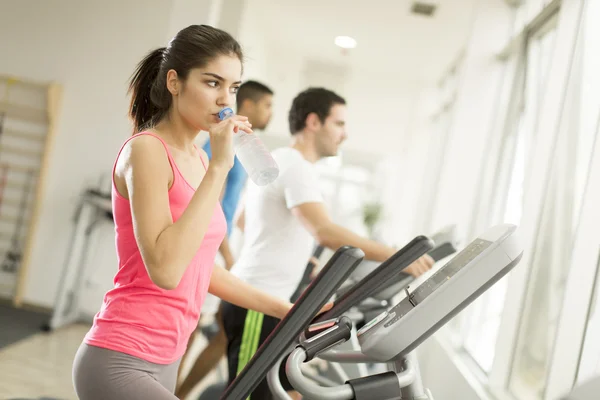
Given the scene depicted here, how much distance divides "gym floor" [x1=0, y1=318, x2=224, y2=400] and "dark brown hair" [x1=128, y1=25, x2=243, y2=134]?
2.16 metres

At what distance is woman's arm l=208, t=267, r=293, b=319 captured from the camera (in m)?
1.48

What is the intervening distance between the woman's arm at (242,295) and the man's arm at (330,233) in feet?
1.81

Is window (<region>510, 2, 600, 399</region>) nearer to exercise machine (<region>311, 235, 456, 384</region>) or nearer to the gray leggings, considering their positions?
exercise machine (<region>311, 235, 456, 384</region>)

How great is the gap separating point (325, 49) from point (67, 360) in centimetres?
502

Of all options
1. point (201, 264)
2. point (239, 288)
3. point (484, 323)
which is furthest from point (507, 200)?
point (201, 264)

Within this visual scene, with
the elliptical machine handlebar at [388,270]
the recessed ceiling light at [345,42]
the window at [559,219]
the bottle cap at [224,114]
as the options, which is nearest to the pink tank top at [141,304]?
the bottle cap at [224,114]

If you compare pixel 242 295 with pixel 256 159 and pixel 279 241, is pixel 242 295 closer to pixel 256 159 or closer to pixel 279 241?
pixel 256 159

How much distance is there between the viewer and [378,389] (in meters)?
1.10

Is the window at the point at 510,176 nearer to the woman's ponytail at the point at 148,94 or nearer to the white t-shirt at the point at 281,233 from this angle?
the white t-shirt at the point at 281,233

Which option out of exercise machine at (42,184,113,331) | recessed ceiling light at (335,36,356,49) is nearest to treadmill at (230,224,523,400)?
exercise machine at (42,184,113,331)

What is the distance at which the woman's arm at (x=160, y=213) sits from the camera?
1.12 meters

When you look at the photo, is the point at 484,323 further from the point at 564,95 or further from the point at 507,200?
the point at 564,95

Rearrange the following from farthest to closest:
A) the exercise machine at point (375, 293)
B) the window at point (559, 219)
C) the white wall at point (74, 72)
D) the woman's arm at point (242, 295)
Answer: the white wall at point (74, 72) < the window at point (559, 219) < the exercise machine at point (375, 293) < the woman's arm at point (242, 295)

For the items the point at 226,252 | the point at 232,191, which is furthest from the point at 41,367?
the point at 232,191
